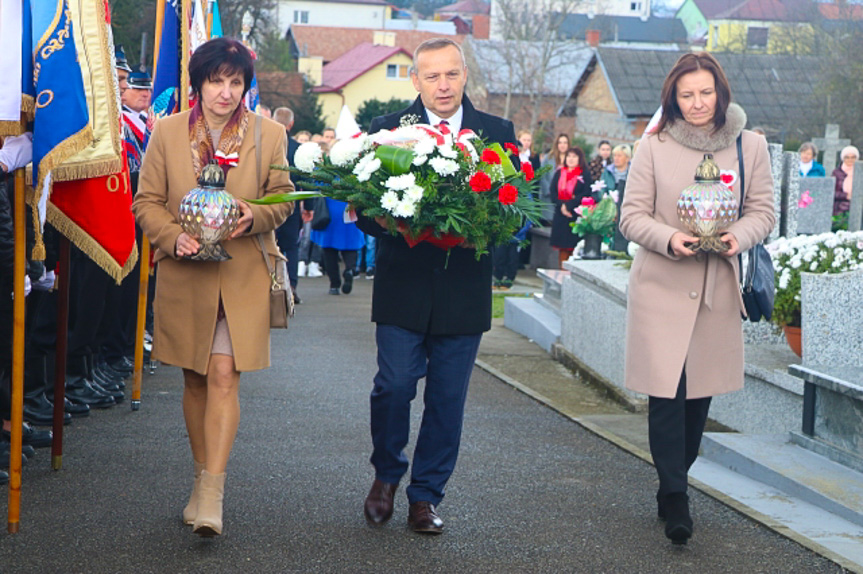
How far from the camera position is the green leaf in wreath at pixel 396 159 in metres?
4.90

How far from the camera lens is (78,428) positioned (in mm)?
7172

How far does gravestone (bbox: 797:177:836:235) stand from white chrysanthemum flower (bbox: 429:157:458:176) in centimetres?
1206

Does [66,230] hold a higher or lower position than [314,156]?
lower

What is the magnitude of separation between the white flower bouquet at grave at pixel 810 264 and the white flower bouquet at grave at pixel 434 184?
10.1ft

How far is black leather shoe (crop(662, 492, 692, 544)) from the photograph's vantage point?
16.9 ft

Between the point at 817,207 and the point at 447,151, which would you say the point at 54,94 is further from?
the point at 817,207

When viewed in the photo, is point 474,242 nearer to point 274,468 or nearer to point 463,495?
point 463,495

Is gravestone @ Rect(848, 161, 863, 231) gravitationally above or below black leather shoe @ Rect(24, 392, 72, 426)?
above

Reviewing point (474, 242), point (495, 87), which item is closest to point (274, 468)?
point (474, 242)

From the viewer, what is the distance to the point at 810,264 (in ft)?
25.3

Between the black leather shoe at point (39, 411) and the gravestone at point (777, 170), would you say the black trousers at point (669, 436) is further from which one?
the gravestone at point (777, 170)

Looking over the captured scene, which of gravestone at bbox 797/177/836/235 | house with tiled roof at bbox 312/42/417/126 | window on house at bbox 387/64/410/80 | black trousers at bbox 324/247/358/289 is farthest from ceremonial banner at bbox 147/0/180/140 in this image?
window on house at bbox 387/64/410/80

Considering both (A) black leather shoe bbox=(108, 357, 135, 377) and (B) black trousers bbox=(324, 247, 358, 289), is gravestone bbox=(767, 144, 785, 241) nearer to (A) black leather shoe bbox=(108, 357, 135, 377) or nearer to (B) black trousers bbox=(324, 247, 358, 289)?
(A) black leather shoe bbox=(108, 357, 135, 377)

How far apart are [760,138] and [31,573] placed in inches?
135
